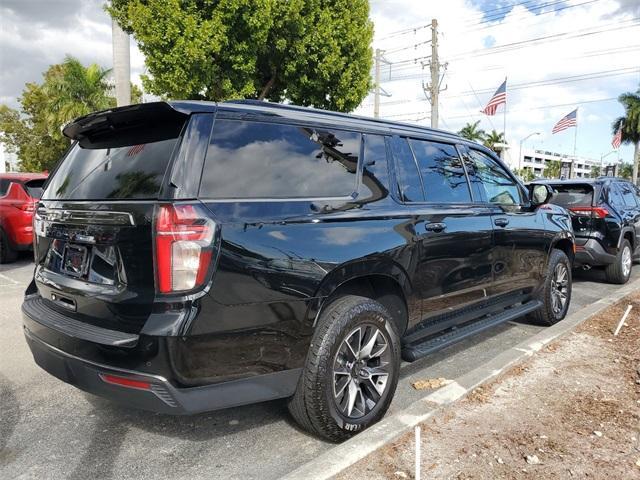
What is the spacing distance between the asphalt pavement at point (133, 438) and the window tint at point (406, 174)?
4.70 feet

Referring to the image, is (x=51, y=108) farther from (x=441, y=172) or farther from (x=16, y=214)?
(x=441, y=172)

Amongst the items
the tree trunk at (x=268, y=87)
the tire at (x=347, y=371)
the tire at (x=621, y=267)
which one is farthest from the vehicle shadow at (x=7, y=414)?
the tree trunk at (x=268, y=87)

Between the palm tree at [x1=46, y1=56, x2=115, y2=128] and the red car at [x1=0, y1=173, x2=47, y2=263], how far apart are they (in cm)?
1647

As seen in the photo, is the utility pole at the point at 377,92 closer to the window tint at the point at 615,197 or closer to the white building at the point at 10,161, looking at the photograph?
the window tint at the point at 615,197

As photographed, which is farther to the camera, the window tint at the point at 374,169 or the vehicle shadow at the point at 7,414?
the window tint at the point at 374,169

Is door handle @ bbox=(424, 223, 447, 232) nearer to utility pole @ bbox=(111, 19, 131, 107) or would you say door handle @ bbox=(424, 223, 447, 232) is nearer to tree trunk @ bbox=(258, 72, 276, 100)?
tree trunk @ bbox=(258, 72, 276, 100)

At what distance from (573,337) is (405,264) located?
2.54 meters

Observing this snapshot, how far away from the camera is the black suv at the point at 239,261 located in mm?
2314

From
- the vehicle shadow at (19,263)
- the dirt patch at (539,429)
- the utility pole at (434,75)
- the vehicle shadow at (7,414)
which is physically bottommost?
the vehicle shadow at (19,263)

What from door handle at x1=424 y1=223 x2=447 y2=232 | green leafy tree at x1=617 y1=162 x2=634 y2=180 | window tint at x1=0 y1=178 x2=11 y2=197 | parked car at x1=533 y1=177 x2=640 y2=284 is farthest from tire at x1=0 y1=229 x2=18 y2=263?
green leafy tree at x1=617 y1=162 x2=634 y2=180

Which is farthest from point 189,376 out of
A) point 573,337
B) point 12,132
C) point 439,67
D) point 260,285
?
point 12,132

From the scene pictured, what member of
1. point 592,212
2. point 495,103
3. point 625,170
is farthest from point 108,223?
point 625,170

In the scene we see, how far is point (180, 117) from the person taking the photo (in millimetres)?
2516

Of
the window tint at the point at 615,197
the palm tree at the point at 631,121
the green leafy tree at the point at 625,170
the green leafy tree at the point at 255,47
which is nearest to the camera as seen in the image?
the window tint at the point at 615,197
